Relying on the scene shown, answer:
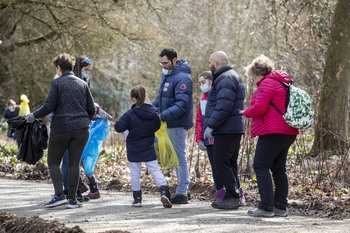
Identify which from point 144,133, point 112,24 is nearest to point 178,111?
point 144,133

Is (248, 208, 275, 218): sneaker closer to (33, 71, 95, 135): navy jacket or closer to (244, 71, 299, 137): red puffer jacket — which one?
(244, 71, 299, 137): red puffer jacket

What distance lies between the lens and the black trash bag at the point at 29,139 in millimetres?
7078

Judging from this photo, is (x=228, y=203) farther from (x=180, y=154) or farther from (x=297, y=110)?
(x=297, y=110)

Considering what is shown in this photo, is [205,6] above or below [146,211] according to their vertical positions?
above

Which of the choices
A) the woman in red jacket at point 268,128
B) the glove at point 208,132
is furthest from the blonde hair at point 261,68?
the glove at point 208,132

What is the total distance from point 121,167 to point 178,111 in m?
4.81

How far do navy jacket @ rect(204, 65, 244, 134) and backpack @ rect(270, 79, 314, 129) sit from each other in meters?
0.66

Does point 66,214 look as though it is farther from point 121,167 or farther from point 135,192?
point 121,167

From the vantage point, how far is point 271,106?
6051mm

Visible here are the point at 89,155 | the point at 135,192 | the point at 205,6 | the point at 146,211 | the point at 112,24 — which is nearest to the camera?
the point at 146,211

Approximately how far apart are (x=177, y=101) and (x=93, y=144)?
1.37 meters

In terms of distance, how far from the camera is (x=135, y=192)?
22.6ft

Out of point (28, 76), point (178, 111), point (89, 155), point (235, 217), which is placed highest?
point (28, 76)

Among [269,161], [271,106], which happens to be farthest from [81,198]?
[271,106]
